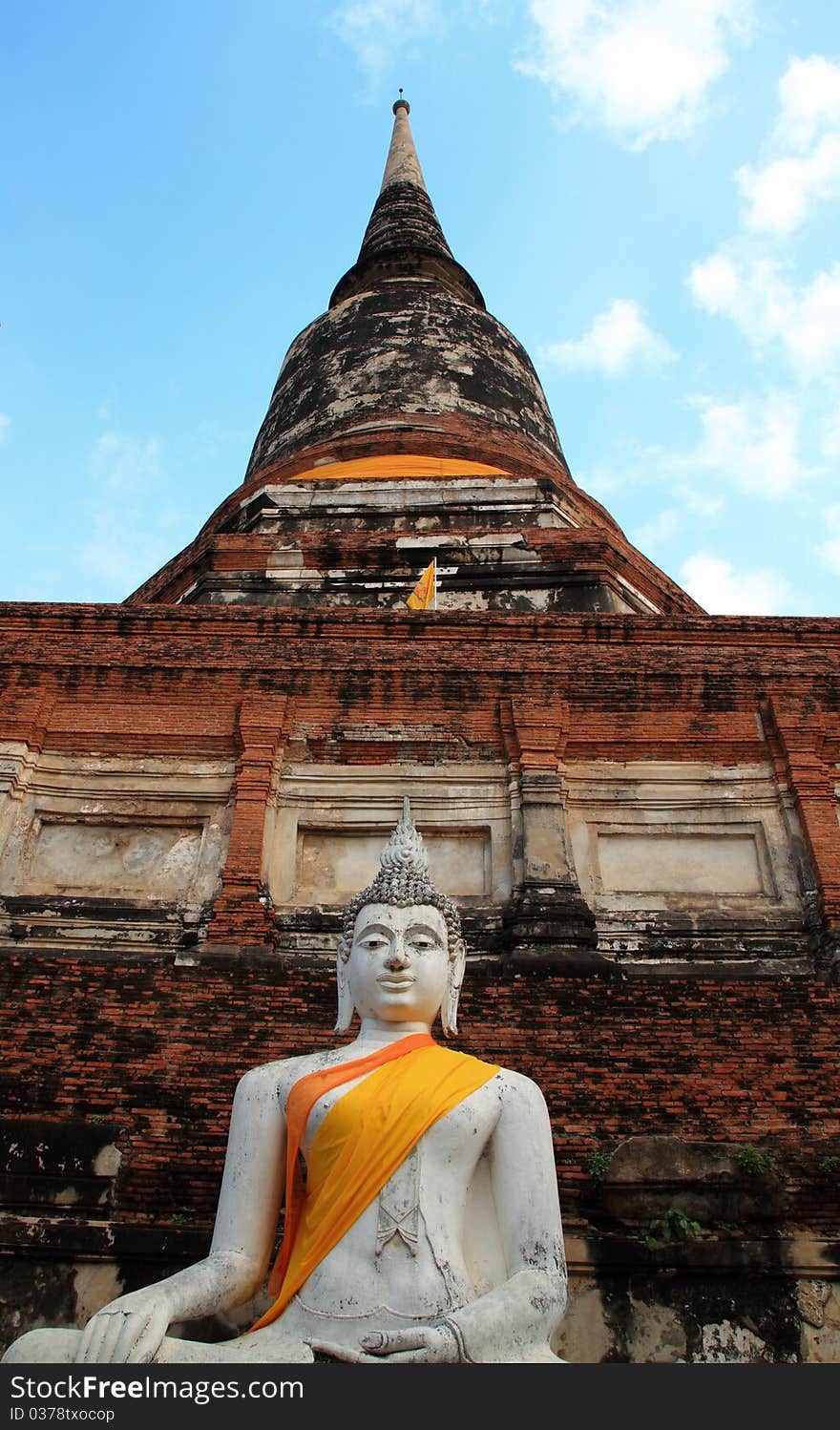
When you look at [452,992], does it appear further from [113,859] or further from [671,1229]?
[113,859]

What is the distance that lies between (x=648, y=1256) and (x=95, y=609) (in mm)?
6611

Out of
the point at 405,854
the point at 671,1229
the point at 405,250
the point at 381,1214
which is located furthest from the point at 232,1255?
the point at 405,250

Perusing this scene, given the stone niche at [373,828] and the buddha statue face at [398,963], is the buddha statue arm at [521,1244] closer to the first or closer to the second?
the buddha statue face at [398,963]

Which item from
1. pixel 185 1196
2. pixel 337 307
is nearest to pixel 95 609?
pixel 185 1196

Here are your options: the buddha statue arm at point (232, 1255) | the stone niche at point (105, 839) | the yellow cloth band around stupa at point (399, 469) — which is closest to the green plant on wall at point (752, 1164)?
the buddha statue arm at point (232, 1255)

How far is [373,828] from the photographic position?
307 inches

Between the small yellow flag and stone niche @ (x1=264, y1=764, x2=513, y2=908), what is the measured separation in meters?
3.14

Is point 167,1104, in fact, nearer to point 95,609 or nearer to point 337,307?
point 95,609

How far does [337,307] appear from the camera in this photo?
20328 mm

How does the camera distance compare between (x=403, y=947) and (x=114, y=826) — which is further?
(x=114, y=826)

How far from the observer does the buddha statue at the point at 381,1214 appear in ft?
11.5

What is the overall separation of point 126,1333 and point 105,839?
4.70m

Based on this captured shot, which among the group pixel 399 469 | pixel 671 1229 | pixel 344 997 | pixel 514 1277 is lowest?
pixel 514 1277

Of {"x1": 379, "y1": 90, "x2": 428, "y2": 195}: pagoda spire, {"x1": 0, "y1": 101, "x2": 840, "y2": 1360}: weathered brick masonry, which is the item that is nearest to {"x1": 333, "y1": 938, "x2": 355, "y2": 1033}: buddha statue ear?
{"x1": 0, "y1": 101, "x2": 840, "y2": 1360}: weathered brick masonry
